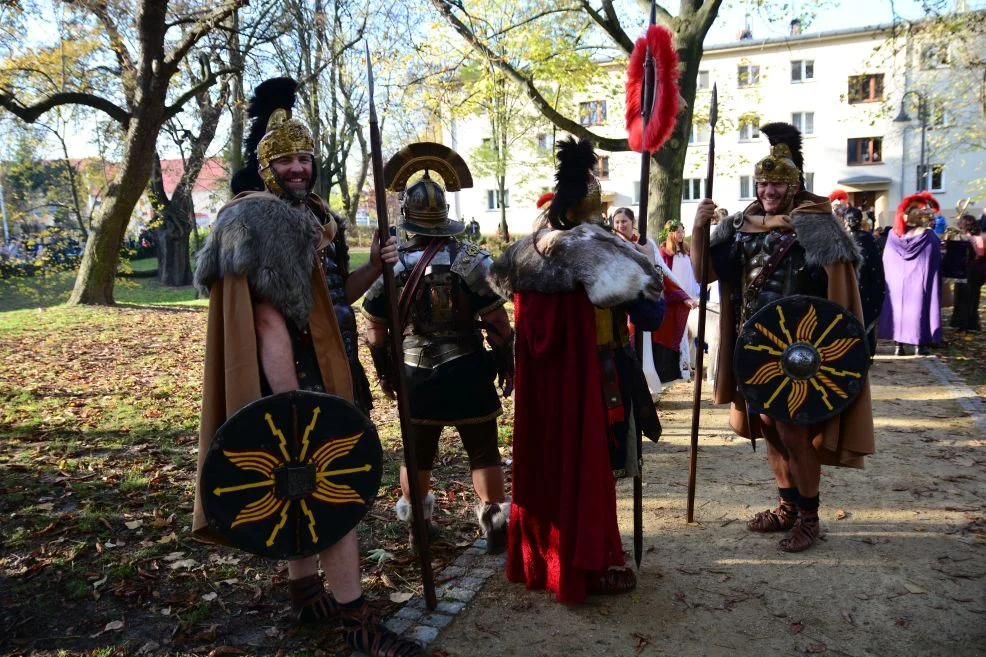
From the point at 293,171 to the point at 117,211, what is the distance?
37.9 feet

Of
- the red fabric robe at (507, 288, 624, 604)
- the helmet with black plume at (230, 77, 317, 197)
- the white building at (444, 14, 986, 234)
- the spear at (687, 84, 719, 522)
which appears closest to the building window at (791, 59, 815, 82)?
the white building at (444, 14, 986, 234)

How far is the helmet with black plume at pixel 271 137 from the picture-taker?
2.87 metres

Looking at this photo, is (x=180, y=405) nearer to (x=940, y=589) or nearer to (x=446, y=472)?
(x=446, y=472)

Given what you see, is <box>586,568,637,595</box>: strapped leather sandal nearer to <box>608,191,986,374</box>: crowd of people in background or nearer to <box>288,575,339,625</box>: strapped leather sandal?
<box>288,575,339,625</box>: strapped leather sandal

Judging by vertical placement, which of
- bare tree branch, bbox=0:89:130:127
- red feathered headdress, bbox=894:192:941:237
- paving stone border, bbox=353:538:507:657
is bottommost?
paving stone border, bbox=353:538:507:657

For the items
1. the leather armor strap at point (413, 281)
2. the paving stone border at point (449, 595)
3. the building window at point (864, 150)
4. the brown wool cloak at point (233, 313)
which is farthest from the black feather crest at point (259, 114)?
the building window at point (864, 150)

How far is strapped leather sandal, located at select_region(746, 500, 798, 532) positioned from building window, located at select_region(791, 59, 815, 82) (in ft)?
120

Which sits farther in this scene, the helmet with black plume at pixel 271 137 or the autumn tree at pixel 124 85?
the autumn tree at pixel 124 85

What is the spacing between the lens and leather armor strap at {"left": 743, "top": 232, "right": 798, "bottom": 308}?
3746 mm

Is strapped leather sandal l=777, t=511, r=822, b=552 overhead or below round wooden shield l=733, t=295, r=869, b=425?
below

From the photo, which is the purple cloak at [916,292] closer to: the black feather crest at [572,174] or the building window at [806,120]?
the black feather crest at [572,174]

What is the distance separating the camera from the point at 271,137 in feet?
9.41

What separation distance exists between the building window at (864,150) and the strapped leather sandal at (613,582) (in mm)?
36430

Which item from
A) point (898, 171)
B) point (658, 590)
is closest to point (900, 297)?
point (658, 590)
